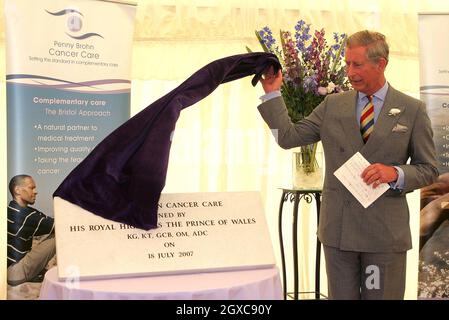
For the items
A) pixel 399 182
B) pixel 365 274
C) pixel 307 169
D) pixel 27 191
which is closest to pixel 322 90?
pixel 307 169

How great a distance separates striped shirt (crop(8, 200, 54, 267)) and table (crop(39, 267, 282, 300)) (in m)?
1.58

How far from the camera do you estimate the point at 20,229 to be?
11.6ft

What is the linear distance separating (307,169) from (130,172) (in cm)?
186

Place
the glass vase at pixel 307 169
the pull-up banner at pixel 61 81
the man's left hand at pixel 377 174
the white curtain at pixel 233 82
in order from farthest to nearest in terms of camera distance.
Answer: the white curtain at pixel 233 82 → the glass vase at pixel 307 169 → the pull-up banner at pixel 61 81 → the man's left hand at pixel 377 174

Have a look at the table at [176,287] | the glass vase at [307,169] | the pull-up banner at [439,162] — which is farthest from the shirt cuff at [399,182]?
the pull-up banner at [439,162]

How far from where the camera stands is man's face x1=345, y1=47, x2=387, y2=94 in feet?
8.89

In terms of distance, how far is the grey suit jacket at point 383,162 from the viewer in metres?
2.69

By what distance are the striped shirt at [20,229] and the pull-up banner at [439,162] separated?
260cm

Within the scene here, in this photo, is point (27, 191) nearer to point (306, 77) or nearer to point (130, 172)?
point (130, 172)

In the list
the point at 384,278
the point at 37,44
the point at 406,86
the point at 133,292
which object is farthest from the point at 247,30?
the point at 133,292

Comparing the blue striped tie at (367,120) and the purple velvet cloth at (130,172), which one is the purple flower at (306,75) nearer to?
the blue striped tie at (367,120)

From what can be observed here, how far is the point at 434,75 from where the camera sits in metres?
4.08

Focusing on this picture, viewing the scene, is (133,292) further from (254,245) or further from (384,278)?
(384,278)

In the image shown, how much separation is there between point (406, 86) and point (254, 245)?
333 cm
